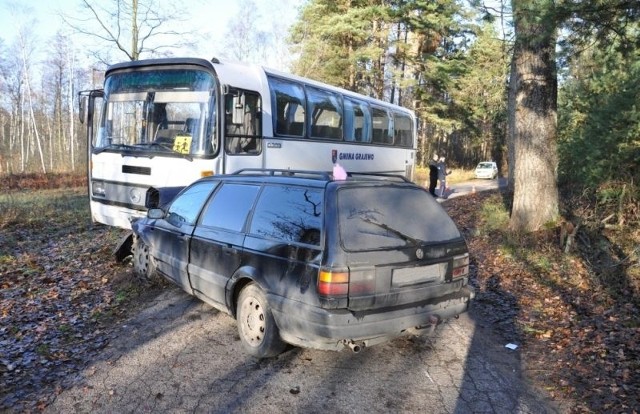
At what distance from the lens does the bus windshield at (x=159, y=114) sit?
809 cm

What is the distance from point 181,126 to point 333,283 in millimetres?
5469

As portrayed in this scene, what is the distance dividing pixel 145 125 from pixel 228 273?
15.9ft

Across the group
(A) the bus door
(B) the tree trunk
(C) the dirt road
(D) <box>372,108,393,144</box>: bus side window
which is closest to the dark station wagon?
(C) the dirt road

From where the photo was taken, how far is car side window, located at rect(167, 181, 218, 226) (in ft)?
18.5

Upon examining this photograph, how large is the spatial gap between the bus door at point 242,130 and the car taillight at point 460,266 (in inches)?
184

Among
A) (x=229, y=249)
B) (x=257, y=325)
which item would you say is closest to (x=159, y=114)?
(x=229, y=249)

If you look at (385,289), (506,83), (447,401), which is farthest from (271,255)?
(506,83)

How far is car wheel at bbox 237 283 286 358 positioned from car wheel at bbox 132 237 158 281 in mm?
2556

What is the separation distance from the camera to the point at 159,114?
848cm

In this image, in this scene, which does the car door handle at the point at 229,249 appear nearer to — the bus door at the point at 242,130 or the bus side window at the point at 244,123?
the bus door at the point at 242,130

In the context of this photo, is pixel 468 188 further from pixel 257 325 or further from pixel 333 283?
pixel 333 283

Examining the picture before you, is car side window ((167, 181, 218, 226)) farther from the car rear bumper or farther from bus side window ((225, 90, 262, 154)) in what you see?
bus side window ((225, 90, 262, 154))

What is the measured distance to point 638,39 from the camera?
20.9 feet

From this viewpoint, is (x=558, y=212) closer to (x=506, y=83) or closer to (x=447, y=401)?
(x=447, y=401)
